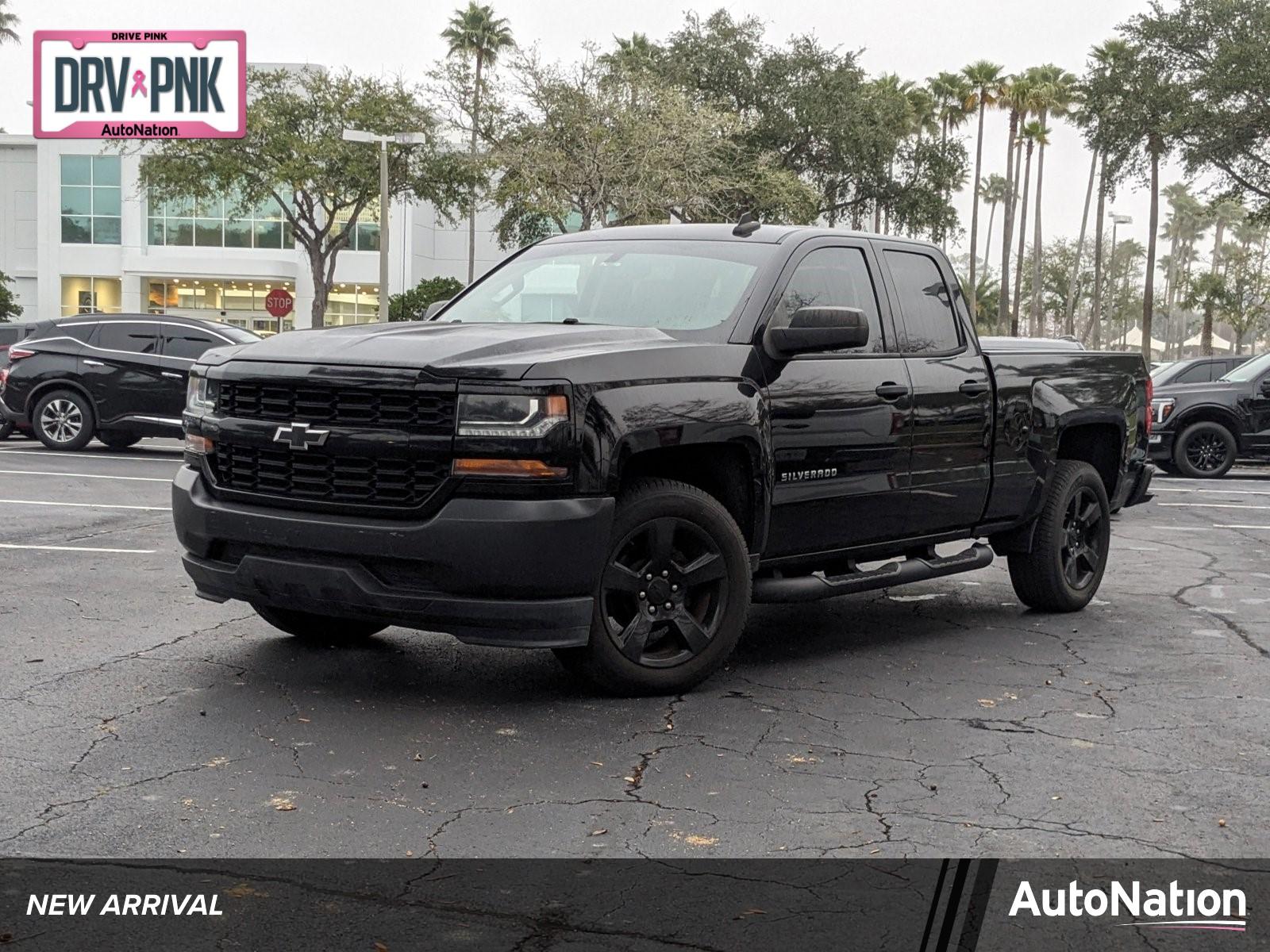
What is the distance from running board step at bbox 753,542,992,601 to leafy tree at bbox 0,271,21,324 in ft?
205

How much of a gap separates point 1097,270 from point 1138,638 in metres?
70.6

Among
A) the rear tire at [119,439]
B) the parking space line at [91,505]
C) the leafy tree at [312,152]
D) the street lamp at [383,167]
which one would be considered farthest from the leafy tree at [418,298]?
the parking space line at [91,505]

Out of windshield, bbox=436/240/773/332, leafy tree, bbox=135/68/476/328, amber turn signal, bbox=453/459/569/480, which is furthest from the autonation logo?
leafy tree, bbox=135/68/476/328

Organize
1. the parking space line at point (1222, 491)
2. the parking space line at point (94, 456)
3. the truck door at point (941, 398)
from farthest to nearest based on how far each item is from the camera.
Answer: the parking space line at point (94, 456) < the parking space line at point (1222, 491) < the truck door at point (941, 398)

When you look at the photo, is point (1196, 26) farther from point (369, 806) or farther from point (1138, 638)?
point (369, 806)

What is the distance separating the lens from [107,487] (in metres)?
14.2

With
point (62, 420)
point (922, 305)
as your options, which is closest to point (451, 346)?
point (922, 305)

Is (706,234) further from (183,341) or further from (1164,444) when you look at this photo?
(1164,444)

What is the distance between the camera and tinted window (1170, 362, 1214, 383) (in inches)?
889

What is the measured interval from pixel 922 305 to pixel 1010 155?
6540 centimetres

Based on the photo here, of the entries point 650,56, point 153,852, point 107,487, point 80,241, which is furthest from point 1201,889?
point 80,241

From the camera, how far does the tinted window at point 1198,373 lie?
74.1 feet

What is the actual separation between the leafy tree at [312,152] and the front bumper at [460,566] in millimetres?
34228

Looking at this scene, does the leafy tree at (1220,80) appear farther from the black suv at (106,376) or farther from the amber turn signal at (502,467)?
the amber turn signal at (502,467)
